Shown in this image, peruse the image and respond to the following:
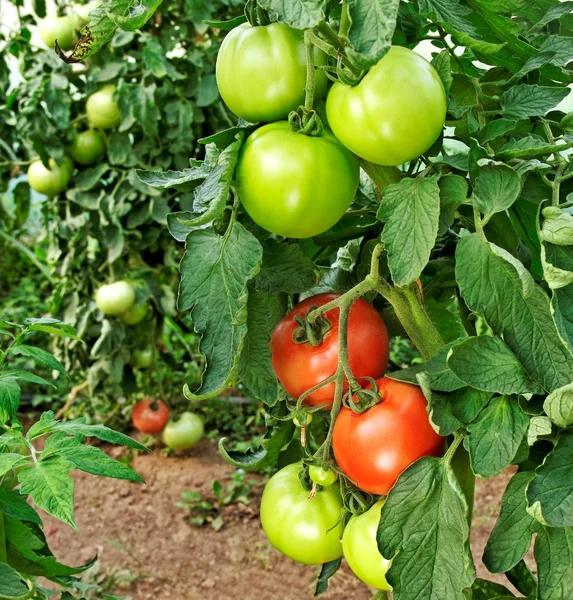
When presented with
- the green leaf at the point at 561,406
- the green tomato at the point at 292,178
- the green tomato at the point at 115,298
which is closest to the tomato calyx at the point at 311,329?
the green tomato at the point at 292,178

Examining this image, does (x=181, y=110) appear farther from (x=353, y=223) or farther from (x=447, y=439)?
(x=447, y=439)

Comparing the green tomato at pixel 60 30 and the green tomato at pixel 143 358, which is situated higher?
the green tomato at pixel 60 30

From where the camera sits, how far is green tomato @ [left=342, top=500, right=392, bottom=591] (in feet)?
1.90

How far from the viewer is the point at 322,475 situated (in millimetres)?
630

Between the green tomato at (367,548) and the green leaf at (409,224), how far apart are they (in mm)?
211

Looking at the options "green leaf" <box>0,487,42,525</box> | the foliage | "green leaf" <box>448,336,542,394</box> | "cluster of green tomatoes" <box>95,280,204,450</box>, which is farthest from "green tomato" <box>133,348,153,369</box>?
"green leaf" <box>448,336,542,394</box>

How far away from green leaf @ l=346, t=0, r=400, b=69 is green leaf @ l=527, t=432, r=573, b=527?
293mm

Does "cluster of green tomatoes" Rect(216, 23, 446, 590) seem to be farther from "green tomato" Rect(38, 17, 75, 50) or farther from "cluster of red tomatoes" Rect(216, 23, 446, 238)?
"green tomato" Rect(38, 17, 75, 50)

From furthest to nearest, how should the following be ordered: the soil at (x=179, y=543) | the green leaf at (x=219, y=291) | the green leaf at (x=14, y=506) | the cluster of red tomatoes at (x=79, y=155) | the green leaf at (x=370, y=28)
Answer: the cluster of red tomatoes at (x=79, y=155) < the soil at (x=179, y=543) < the green leaf at (x=14, y=506) < the green leaf at (x=219, y=291) < the green leaf at (x=370, y=28)

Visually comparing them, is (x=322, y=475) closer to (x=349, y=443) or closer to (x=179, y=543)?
(x=349, y=443)

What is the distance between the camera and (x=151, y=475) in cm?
230

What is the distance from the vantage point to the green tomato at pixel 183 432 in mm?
2312

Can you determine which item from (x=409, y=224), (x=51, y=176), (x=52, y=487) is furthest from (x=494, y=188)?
(x=51, y=176)

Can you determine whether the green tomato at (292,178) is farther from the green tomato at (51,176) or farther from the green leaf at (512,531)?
the green tomato at (51,176)
